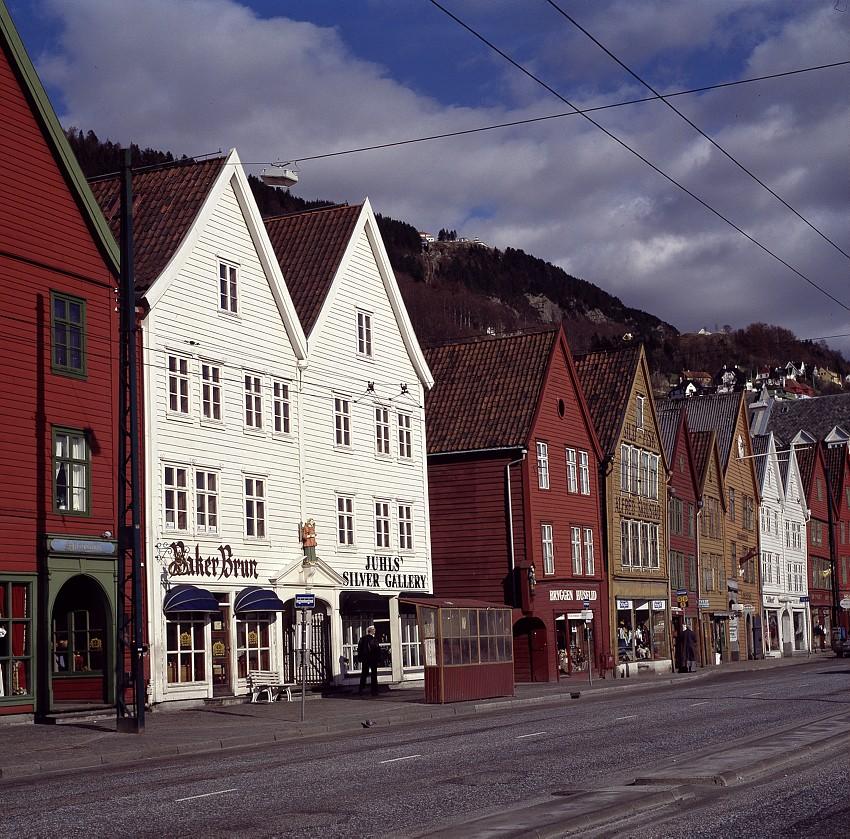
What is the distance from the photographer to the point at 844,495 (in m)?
107

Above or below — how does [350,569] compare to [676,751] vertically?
above

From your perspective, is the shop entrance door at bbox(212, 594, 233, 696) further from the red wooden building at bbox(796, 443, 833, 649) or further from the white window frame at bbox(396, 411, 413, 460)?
the red wooden building at bbox(796, 443, 833, 649)

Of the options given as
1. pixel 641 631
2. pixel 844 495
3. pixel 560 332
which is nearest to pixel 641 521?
pixel 641 631

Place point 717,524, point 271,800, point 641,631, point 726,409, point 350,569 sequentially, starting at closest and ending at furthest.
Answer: point 271,800 → point 350,569 → point 641,631 → point 717,524 → point 726,409

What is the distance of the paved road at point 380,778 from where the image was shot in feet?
44.2

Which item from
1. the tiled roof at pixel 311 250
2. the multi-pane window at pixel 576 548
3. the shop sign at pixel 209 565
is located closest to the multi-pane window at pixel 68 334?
the shop sign at pixel 209 565

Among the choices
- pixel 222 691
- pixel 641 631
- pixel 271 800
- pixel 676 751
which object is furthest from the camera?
pixel 641 631

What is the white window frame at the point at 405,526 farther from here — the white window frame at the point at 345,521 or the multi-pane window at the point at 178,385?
the multi-pane window at the point at 178,385

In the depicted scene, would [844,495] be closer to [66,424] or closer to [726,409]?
[726,409]

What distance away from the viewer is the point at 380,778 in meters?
17.2

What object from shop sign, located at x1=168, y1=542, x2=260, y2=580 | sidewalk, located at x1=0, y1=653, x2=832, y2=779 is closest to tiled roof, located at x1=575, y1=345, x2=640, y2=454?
sidewalk, located at x1=0, y1=653, x2=832, y2=779

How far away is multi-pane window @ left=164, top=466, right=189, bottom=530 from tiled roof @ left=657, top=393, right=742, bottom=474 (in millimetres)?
46867

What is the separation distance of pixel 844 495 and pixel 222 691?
79.0 m

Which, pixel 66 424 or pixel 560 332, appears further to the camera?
pixel 560 332
